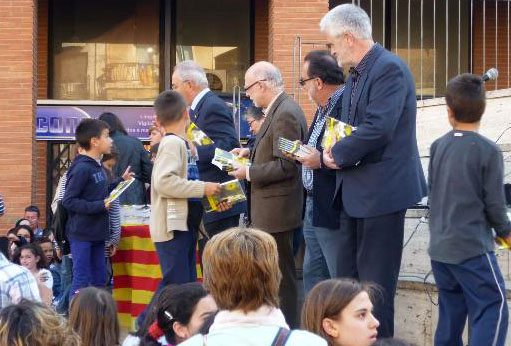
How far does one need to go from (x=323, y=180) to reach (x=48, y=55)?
11272 mm

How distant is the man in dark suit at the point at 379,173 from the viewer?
5.99 metres

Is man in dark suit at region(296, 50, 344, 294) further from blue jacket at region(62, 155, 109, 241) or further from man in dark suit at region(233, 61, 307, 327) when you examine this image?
blue jacket at region(62, 155, 109, 241)

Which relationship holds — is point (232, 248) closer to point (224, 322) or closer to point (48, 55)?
point (224, 322)

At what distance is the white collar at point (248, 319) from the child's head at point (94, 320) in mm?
1566

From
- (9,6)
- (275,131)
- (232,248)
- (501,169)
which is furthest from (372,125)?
(9,6)

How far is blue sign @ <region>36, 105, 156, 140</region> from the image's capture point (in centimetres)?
1634

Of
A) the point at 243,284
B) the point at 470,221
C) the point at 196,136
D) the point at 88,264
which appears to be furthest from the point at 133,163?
the point at 243,284

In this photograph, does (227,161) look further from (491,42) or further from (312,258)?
(491,42)

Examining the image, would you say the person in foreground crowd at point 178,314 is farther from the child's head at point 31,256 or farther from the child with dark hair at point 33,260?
the child's head at point 31,256

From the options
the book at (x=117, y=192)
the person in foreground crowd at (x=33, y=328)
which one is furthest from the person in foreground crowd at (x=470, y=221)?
the book at (x=117, y=192)

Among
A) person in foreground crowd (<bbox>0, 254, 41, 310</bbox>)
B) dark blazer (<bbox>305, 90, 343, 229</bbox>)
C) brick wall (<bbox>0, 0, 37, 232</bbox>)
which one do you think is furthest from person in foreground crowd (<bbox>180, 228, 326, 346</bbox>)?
brick wall (<bbox>0, 0, 37, 232</bbox>)

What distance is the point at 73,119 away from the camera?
16.5 metres

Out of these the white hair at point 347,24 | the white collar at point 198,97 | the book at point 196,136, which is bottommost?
the book at point 196,136

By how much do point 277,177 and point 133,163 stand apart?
3122 millimetres
